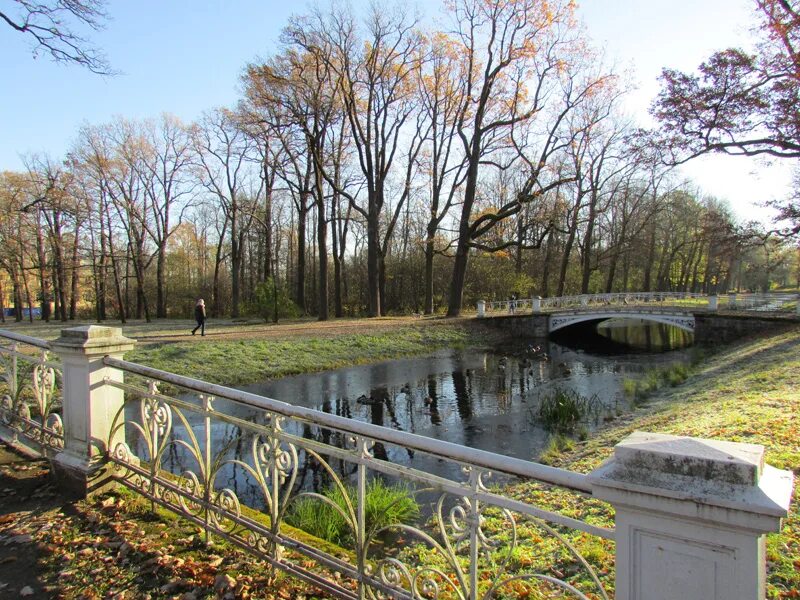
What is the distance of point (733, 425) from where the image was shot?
21.4ft

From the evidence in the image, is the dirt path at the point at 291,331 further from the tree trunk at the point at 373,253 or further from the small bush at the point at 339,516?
the small bush at the point at 339,516

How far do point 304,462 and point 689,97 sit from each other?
1310cm

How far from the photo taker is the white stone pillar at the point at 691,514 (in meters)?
1.34

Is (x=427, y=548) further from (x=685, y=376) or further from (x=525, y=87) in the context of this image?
(x=525, y=87)

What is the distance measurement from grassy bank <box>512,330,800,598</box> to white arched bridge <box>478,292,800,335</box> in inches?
399

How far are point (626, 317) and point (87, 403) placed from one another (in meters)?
26.8

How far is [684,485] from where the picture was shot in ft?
4.63

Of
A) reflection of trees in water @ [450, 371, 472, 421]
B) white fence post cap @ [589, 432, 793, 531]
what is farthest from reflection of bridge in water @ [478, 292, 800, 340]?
white fence post cap @ [589, 432, 793, 531]

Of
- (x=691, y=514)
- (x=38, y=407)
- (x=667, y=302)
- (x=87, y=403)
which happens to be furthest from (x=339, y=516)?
(x=667, y=302)

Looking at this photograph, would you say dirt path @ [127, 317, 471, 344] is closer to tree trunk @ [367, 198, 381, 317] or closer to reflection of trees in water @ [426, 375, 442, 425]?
tree trunk @ [367, 198, 381, 317]

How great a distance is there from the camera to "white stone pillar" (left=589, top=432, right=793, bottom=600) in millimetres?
1340

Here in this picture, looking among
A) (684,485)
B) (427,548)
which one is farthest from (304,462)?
(684,485)

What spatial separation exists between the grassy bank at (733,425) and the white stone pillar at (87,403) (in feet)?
12.5

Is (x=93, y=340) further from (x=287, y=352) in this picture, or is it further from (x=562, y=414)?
(x=287, y=352)
